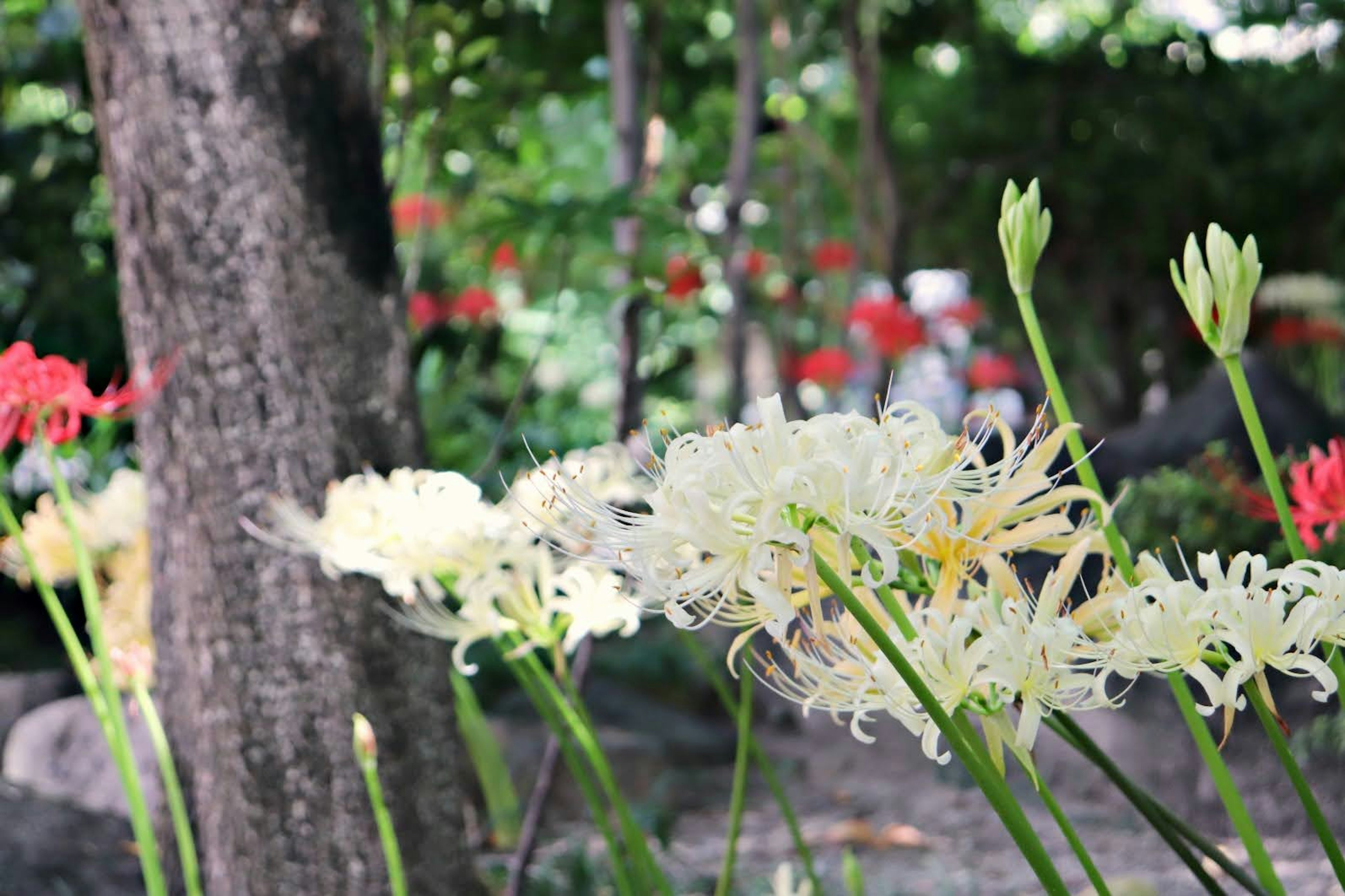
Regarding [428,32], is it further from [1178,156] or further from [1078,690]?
[1178,156]

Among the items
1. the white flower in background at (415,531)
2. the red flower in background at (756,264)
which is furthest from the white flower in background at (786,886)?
the red flower in background at (756,264)

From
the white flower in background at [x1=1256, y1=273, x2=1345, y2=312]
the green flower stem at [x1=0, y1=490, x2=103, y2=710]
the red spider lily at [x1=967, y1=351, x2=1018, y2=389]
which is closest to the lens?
the green flower stem at [x1=0, y1=490, x2=103, y2=710]

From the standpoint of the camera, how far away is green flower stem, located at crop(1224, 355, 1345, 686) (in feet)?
3.26

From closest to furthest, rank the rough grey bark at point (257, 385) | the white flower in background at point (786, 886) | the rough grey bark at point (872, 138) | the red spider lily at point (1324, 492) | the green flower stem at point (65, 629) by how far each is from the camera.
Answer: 1. the red spider lily at point (1324, 492)
2. the green flower stem at point (65, 629)
3. the white flower in background at point (786, 886)
4. the rough grey bark at point (257, 385)
5. the rough grey bark at point (872, 138)

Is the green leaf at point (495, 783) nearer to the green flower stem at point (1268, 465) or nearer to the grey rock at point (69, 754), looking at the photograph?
the grey rock at point (69, 754)

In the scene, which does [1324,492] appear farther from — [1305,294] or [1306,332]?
[1306,332]

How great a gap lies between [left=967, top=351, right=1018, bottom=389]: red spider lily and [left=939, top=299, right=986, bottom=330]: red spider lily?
25 cm

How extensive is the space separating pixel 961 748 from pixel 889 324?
14.9 ft

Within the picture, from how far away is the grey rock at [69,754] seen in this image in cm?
358

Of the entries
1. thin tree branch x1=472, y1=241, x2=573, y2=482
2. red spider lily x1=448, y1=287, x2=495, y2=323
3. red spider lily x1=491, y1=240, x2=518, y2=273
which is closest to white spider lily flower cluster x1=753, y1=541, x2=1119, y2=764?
thin tree branch x1=472, y1=241, x2=573, y2=482

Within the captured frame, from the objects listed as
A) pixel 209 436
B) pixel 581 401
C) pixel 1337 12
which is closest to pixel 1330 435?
pixel 1337 12

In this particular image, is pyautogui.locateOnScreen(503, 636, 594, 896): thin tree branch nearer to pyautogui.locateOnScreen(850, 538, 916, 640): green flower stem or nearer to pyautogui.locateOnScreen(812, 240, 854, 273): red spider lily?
pyautogui.locateOnScreen(850, 538, 916, 640): green flower stem

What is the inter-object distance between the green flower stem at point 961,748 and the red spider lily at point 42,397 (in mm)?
1010

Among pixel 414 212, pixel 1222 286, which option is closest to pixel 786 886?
pixel 1222 286
